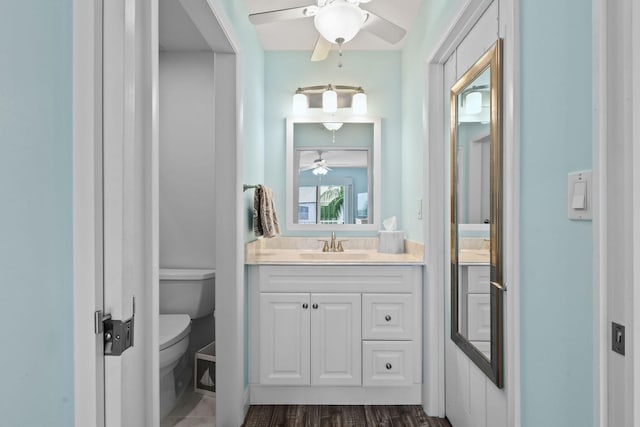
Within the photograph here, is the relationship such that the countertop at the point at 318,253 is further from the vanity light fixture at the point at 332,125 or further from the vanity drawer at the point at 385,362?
the vanity light fixture at the point at 332,125

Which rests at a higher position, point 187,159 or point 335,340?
point 187,159

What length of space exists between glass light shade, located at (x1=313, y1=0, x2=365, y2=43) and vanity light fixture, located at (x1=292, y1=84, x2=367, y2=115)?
2.86 feet

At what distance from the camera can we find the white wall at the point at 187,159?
111 inches

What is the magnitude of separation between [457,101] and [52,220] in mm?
1807

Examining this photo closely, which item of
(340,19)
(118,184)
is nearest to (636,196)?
(118,184)

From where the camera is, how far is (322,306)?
2.36 meters

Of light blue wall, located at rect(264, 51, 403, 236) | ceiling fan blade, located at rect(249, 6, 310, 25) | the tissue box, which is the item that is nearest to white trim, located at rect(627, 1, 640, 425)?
ceiling fan blade, located at rect(249, 6, 310, 25)

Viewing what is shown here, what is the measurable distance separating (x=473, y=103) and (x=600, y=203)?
1.12 meters

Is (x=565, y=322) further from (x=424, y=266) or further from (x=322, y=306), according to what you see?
(x=322, y=306)

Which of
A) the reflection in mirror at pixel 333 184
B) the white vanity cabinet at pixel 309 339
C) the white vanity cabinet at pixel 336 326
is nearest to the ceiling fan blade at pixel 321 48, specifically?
the reflection in mirror at pixel 333 184

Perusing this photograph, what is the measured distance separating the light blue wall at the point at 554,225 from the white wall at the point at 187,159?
2.14 metres

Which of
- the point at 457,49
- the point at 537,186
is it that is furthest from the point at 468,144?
the point at 537,186

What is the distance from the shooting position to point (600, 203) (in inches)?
29.9

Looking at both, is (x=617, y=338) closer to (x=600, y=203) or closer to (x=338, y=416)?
(x=600, y=203)
